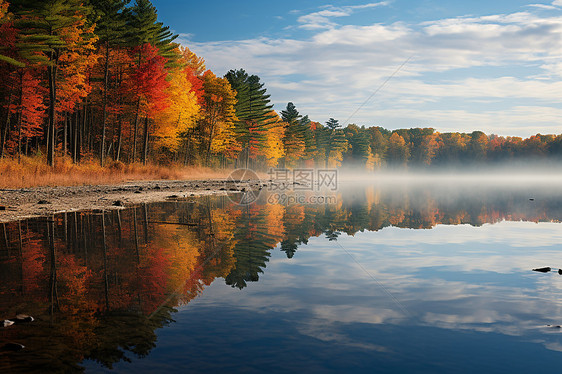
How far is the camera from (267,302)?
7.16 m

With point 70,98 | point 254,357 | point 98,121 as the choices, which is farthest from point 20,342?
point 98,121

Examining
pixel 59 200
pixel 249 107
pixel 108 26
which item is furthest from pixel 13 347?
pixel 249 107

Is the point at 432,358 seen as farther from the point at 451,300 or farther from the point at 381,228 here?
the point at 381,228

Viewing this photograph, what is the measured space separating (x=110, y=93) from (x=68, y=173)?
18.8m

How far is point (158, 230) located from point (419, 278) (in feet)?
27.0

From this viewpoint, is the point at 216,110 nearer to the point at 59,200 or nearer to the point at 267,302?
the point at 59,200

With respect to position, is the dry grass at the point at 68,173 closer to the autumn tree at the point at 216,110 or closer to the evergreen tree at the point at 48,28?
the evergreen tree at the point at 48,28

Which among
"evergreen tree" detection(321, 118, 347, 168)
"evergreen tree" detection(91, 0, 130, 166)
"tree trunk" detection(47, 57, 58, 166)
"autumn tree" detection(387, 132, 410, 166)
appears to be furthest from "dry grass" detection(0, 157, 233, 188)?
"autumn tree" detection(387, 132, 410, 166)

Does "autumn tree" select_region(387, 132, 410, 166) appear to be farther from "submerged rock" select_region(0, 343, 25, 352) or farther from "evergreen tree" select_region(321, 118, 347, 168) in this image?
"submerged rock" select_region(0, 343, 25, 352)

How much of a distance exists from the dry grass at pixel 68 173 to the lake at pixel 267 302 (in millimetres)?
13000

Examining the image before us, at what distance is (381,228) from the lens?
18156 millimetres

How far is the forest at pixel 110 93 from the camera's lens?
33019 millimetres

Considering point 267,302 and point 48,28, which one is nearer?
point 267,302

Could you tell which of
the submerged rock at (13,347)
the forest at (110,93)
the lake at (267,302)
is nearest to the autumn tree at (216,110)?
the forest at (110,93)
